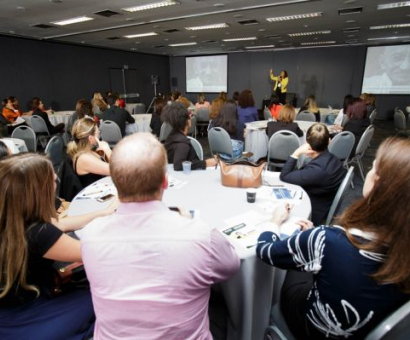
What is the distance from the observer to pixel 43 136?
6.45 metres

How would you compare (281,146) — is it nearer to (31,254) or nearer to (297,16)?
(31,254)

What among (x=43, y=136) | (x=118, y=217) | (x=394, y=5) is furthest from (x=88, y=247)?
(x=394, y=5)

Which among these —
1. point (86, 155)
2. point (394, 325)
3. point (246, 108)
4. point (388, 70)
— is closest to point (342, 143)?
point (246, 108)

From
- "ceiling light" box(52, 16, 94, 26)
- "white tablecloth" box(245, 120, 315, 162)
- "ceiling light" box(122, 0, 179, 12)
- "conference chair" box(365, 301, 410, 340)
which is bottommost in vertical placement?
"white tablecloth" box(245, 120, 315, 162)

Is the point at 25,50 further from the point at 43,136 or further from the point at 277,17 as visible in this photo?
the point at 277,17

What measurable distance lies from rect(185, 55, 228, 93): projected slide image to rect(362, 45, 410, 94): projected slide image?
6.64 meters

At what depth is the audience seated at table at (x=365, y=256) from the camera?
91 centimetres

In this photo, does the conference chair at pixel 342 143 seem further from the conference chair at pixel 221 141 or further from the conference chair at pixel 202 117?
the conference chair at pixel 202 117

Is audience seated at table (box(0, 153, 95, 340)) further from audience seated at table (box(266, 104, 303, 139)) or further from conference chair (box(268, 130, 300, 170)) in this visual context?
audience seated at table (box(266, 104, 303, 139))

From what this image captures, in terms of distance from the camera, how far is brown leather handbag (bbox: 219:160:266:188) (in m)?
2.09

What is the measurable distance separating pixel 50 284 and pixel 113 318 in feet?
2.13

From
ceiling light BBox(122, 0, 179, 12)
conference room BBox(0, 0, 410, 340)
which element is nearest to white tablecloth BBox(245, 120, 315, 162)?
conference room BBox(0, 0, 410, 340)

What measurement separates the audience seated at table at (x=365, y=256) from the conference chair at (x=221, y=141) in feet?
10.6

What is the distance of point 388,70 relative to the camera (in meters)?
11.7
